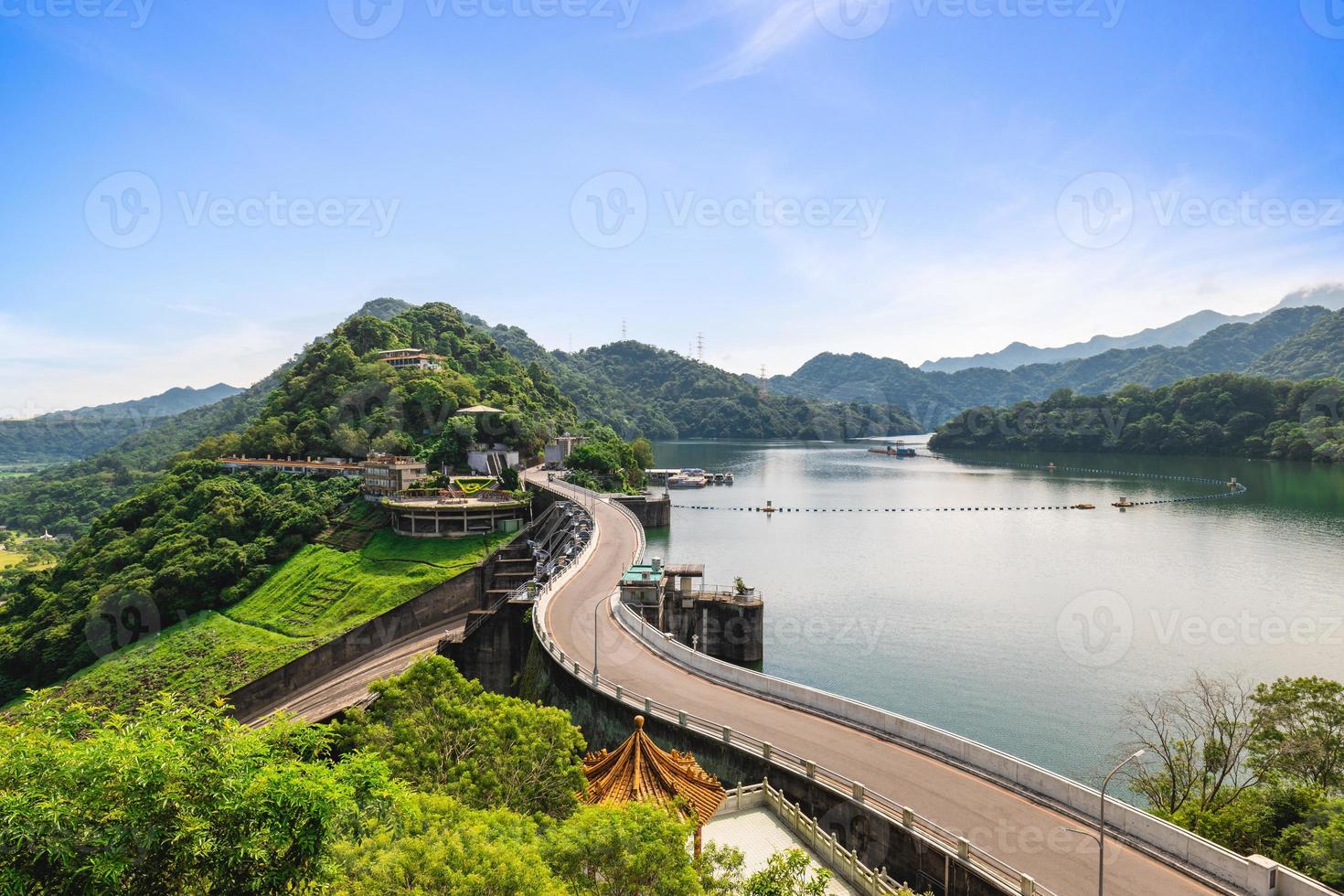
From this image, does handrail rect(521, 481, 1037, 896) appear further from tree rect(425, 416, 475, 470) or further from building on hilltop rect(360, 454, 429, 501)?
tree rect(425, 416, 475, 470)

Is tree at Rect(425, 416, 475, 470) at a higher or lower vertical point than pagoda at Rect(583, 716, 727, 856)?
higher

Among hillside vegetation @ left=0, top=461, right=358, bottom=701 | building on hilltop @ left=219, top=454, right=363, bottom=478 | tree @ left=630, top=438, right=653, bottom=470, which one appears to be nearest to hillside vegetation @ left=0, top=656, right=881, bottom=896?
hillside vegetation @ left=0, top=461, right=358, bottom=701

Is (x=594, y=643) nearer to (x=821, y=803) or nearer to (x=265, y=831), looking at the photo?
(x=821, y=803)

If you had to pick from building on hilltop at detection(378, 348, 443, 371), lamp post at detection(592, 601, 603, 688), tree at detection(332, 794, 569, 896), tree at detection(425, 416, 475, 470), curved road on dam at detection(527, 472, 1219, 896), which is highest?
building on hilltop at detection(378, 348, 443, 371)

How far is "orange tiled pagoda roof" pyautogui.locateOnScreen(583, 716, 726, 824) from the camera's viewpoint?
59.4ft

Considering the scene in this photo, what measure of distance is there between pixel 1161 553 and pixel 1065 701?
43.9 metres

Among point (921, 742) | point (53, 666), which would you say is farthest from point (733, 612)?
point (53, 666)

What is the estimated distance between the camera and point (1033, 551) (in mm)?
73750

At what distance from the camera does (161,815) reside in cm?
1132

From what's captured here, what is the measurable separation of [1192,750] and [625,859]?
23.8 metres

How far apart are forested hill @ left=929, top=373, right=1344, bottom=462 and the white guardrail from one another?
151m

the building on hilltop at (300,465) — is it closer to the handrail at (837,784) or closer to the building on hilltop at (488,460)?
the building on hilltop at (488,460)

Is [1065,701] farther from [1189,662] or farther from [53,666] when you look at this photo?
[53,666]

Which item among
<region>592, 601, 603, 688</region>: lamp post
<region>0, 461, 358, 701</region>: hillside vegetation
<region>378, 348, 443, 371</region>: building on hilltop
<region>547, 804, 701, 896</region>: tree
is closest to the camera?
<region>547, 804, 701, 896</region>: tree
